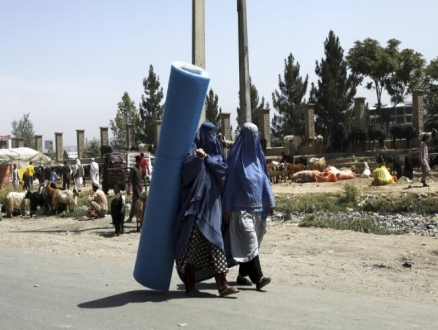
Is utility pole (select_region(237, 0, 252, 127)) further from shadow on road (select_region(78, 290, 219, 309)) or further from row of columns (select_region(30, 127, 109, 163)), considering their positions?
row of columns (select_region(30, 127, 109, 163))

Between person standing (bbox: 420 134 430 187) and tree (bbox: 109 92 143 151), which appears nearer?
person standing (bbox: 420 134 430 187)

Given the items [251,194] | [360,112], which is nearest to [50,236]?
[251,194]

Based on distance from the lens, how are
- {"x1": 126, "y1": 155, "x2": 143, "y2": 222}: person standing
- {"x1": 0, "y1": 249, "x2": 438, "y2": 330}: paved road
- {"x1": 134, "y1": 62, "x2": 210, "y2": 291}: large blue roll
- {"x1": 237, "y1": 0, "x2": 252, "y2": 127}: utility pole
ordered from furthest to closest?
{"x1": 126, "y1": 155, "x2": 143, "y2": 222}: person standing → {"x1": 237, "y1": 0, "x2": 252, "y2": 127}: utility pole → {"x1": 134, "y1": 62, "x2": 210, "y2": 291}: large blue roll → {"x1": 0, "y1": 249, "x2": 438, "y2": 330}: paved road

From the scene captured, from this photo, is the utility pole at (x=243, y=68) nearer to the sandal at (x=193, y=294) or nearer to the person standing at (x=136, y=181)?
the person standing at (x=136, y=181)

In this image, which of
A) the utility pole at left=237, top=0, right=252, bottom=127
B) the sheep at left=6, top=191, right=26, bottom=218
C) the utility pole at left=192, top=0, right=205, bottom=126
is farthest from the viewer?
the sheep at left=6, top=191, right=26, bottom=218

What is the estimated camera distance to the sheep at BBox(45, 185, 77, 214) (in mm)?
19672

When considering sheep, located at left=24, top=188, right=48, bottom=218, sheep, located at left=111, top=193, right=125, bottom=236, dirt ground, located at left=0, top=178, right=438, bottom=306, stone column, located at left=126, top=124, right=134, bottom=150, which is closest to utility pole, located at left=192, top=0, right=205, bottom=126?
dirt ground, located at left=0, top=178, right=438, bottom=306

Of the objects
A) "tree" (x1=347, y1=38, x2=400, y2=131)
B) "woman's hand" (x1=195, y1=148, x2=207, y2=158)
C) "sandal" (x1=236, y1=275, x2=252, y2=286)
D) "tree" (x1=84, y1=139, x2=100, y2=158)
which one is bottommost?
"sandal" (x1=236, y1=275, x2=252, y2=286)

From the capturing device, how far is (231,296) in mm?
6969

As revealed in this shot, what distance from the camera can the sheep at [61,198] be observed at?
1967 cm

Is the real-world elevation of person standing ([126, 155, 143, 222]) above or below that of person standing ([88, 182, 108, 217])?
above

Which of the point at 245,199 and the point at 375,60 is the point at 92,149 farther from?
the point at 245,199

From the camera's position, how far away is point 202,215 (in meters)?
6.68

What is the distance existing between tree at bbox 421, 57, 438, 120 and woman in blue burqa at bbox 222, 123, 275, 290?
35.2 metres
